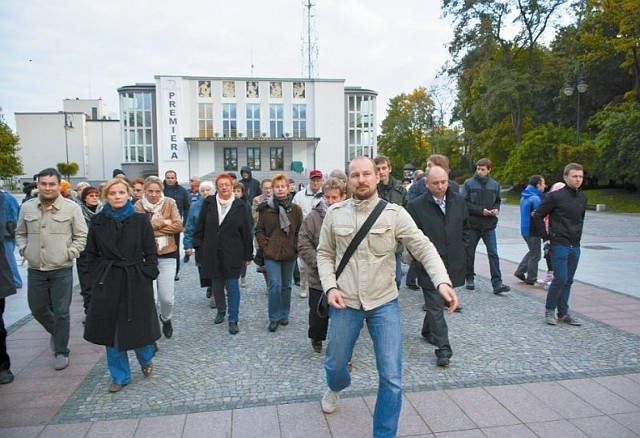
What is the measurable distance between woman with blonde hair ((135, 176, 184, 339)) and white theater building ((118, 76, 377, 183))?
4649 centimetres

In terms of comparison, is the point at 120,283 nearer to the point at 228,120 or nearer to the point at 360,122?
the point at 228,120

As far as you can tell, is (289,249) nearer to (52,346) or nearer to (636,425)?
(52,346)

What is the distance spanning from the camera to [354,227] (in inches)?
124

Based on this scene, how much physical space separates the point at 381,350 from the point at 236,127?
2101 inches

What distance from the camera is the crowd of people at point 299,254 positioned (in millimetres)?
3133

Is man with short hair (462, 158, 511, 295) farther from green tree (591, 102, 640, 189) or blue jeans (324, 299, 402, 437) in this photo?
green tree (591, 102, 640, 189)

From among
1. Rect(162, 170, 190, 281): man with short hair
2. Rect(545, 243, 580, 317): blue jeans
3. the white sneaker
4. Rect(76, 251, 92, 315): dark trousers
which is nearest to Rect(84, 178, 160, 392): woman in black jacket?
Rect(76, 251, 92, 315): dark trousers

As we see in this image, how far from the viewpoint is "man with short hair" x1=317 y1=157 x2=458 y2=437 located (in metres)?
3.01

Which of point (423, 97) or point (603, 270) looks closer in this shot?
point (603, 270)

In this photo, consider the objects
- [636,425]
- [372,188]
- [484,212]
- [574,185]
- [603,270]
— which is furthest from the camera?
[603,270]

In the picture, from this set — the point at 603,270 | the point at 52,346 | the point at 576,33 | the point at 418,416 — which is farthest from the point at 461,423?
the point at 576,33

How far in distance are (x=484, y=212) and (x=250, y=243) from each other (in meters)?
3.88

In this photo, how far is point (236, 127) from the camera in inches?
2132

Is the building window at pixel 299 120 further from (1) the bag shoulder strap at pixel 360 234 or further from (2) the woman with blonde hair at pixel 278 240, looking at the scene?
(1) the bag shoulder strap at pixel 360 234
